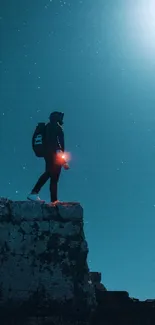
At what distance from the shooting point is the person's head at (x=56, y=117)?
23.3 ft

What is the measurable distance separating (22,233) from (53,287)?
0.96 m

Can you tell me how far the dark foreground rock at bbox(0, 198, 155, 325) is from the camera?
4.96m

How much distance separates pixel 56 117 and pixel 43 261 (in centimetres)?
310

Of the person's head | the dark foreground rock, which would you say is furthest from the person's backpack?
the dark foreground rock

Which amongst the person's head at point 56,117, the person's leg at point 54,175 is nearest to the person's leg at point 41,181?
the person's leg at point 54,175

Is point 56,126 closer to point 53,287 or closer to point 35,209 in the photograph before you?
point 35,209

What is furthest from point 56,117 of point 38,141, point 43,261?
point 43,261

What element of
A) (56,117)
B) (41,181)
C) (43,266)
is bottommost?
(43,266)

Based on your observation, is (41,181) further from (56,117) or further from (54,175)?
(56,117)

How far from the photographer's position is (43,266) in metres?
5.29

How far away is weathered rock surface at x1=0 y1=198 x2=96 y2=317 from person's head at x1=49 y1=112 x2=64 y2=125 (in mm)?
2091

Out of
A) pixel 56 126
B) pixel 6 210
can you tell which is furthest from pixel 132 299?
pixel 56 126

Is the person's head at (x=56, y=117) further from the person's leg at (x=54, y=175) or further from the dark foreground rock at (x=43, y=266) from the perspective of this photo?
the dark foreground rock at (x=43, y=266)

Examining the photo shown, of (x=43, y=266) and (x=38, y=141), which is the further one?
(x=38, y=141)
